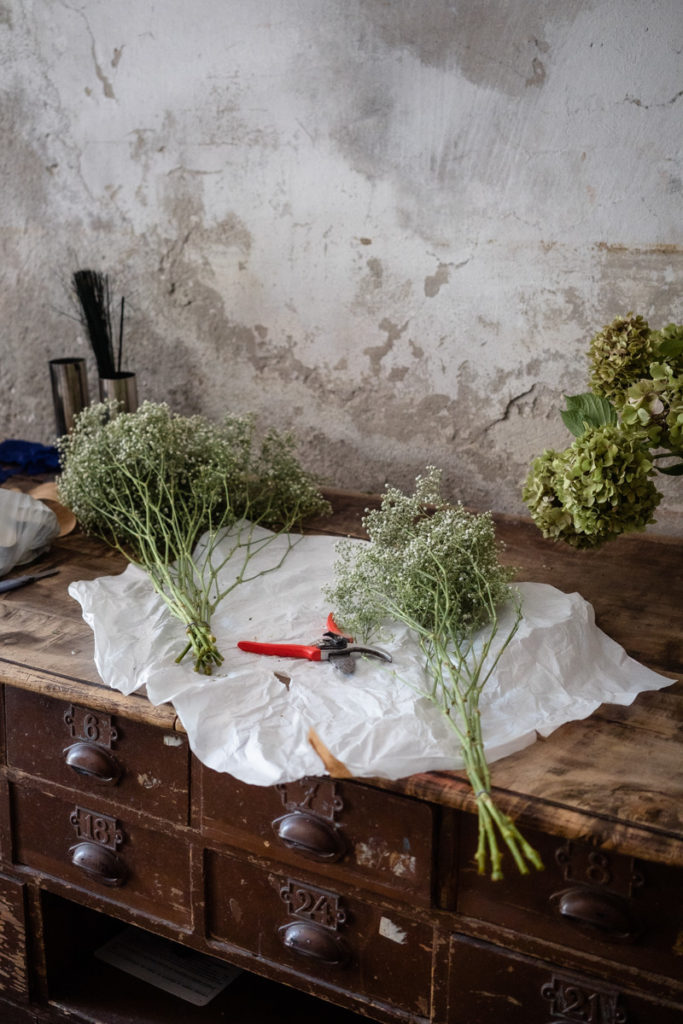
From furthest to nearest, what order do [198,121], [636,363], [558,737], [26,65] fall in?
[26,65] → [198,121] → [636,363] → [558,737]

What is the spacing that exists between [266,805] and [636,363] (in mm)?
915

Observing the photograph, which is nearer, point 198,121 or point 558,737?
point 558,737

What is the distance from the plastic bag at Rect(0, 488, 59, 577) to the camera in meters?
1.64

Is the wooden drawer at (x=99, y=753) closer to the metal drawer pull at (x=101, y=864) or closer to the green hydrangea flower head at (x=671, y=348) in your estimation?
the metal drawer pull at (x=101, y=864)

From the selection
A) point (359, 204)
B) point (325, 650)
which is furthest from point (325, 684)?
point (359, 204)

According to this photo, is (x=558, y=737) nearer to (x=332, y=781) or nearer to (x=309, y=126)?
(x=332, y=781)

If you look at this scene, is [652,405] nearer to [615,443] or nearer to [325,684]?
[615,443]

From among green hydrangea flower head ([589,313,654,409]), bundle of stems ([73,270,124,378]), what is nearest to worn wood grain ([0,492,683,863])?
green hydrangea flower head ([589,313,654,409])

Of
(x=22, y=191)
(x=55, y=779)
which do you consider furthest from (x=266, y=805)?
(x=22, y=191)

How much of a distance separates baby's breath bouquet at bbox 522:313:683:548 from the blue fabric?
1339 mm

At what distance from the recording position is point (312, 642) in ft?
4.44

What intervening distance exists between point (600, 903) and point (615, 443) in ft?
2.20

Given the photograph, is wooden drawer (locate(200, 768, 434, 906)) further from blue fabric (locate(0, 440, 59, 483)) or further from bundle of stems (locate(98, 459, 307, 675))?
blue fabric (locate(0, 440, 59, 483))

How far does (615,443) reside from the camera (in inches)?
53.2
